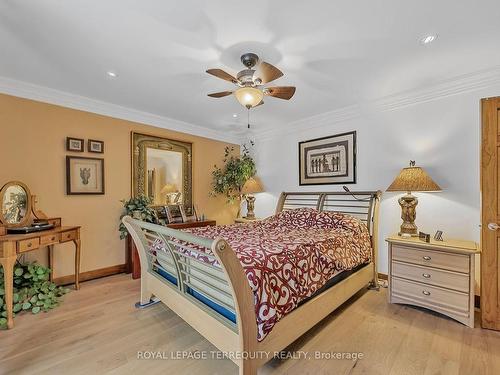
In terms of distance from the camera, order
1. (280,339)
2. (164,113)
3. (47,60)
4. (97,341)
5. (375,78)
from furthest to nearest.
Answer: (164,113)
(375,78)
(47,60)
(97,341)
(280,339)

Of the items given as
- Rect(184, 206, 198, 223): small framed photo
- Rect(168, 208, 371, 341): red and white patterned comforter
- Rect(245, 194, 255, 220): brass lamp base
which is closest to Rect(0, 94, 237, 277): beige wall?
Rect(184, 206, 198, 223): small framed photo

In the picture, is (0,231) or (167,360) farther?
(0,231)

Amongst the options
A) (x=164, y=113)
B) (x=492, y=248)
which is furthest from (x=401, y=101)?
(x=164, y=113)

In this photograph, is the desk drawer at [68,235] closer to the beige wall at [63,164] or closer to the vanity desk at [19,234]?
the vanity desk at [19,234]

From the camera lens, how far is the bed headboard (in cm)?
311

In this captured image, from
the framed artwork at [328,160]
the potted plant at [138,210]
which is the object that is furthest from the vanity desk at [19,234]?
the framed artwork at [328,160]

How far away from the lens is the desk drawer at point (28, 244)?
7.10 feet

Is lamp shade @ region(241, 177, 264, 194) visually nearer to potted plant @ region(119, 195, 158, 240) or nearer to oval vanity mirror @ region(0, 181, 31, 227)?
potted plant @ region(119, 195, 158, 240)

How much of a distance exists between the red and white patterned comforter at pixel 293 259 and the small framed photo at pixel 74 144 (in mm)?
2015

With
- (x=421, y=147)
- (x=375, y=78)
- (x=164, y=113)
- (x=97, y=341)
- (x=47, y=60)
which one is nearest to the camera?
(x=97, y=341)

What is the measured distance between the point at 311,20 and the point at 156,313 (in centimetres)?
292

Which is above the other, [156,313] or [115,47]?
[115,47]

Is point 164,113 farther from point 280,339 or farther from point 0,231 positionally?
point 280,339

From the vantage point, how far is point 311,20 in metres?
1.69
